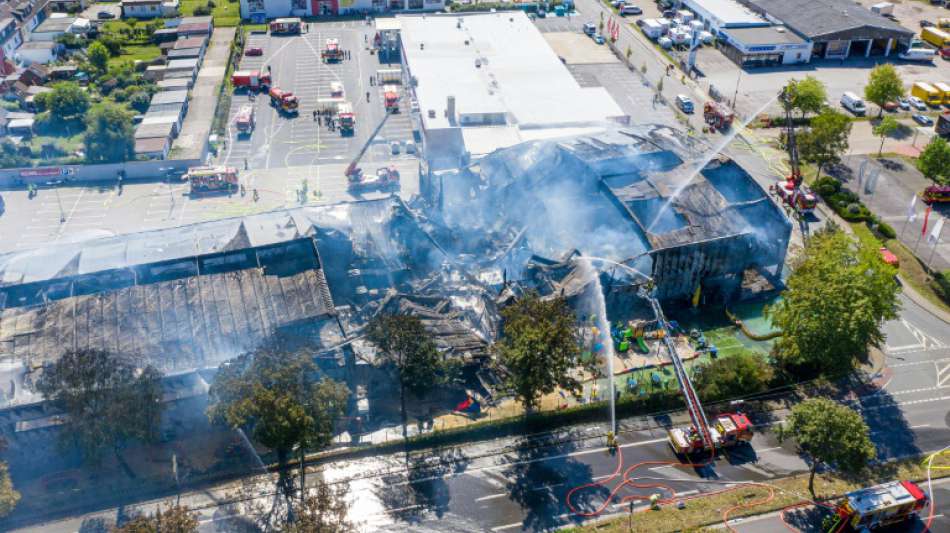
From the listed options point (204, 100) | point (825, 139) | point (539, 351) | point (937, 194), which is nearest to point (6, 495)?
point (539, 351)

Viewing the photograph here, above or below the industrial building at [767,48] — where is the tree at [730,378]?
below

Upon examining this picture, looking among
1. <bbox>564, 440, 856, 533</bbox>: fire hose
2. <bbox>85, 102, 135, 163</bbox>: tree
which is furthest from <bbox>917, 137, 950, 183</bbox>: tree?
<bbox>85, 102, 135, 163</bbox>: tree

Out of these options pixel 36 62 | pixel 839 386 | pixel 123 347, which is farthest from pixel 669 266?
pixel 36 62


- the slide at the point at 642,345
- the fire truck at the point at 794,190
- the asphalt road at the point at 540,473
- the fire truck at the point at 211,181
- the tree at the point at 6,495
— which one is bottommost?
the asphalt road at the point at 540,473

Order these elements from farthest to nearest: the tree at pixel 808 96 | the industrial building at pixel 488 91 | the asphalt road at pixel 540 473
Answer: the tree at pixel 808 96
the industrial building at pixel 488 91
the asphalt road at pixel 540 473

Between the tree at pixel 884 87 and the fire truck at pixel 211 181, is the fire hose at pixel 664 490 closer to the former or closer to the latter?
the fire truck at pixel 211 181

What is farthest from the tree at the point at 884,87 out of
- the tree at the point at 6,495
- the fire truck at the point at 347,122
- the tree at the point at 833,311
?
the tree at the point at 6,495
